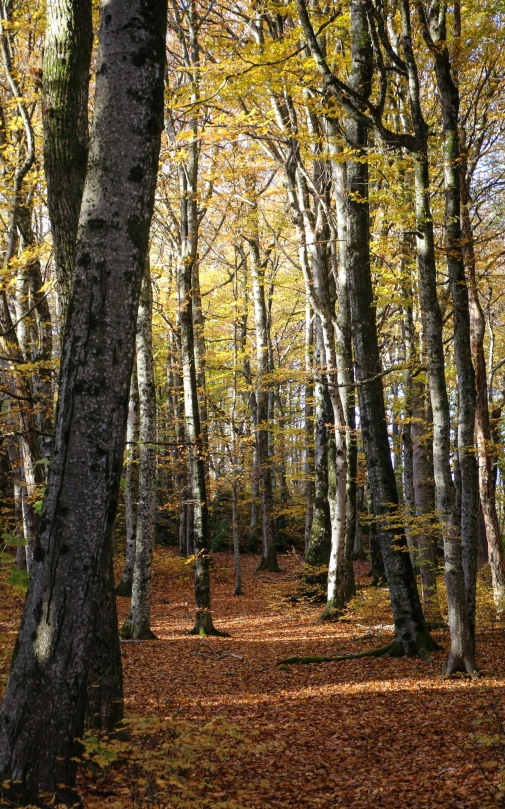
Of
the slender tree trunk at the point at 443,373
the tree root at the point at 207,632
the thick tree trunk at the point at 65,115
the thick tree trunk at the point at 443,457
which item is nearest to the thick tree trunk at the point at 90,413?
the thick tree trunk at the point at 65,115

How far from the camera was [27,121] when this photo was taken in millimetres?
8289

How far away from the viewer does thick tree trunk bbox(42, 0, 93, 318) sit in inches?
187

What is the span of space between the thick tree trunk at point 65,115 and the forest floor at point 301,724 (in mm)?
3688

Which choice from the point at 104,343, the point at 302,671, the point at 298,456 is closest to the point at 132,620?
the point at 302,671

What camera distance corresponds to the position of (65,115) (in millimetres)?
4805

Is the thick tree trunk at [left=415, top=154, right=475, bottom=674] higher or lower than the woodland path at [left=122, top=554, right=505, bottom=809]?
Answer: higher

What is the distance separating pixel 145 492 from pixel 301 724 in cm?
468

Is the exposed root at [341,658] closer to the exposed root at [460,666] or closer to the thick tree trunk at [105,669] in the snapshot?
the exposed root at [460,666]

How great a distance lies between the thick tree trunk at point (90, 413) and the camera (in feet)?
10.8

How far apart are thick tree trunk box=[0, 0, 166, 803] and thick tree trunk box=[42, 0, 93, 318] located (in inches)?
51.0

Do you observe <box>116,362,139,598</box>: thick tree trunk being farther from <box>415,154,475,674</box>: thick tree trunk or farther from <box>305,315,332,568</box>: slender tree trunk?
<box>415,154,475,674</box>: thick tree trunk

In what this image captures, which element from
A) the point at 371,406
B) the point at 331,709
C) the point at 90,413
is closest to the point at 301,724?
the point at 331,709

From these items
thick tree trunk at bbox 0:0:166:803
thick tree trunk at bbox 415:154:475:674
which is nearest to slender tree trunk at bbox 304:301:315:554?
thick tree trunk at bbox 415:154:475:674

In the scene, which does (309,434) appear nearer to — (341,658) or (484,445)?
(484,445)
